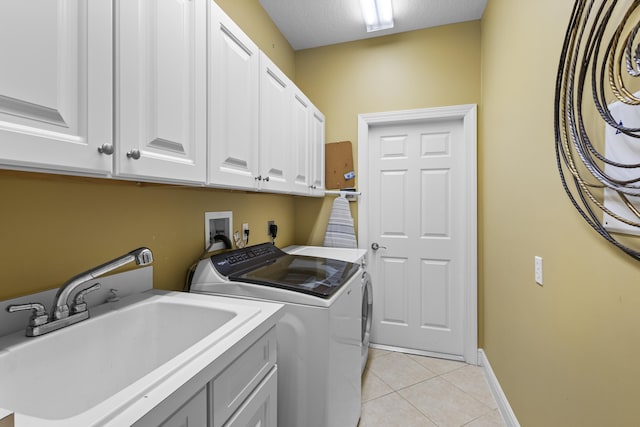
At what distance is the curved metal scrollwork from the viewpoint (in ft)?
2.48

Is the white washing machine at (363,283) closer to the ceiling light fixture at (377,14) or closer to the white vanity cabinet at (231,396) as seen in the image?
the white vanity cabinet at (231,396)

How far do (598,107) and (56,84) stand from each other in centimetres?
138

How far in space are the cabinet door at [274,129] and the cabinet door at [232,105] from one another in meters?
0.07

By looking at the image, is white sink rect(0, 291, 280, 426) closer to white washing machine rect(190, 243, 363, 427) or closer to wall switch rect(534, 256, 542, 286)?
white washing machine rect(190, 243, 363, 427)

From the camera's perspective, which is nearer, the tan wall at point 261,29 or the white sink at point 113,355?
the white sink at point 113,355

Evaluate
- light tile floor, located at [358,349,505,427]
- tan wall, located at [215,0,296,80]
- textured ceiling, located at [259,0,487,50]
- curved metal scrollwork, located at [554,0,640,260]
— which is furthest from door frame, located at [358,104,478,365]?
curved metal scrollwork, located at [554,0,640,260]

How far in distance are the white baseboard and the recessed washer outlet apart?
74.8 inches

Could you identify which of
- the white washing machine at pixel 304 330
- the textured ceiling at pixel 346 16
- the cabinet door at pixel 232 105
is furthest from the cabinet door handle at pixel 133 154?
the textured ceiling at pixel 346 16

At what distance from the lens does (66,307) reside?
87 cm

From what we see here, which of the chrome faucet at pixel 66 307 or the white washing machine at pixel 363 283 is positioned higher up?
the chrome faucet at pixel 66 307

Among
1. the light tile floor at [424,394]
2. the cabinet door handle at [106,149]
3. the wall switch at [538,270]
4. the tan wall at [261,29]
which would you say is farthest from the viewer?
the tan wall at [261,29]

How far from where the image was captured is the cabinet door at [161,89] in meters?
0.81

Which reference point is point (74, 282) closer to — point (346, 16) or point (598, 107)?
point (598, 107)

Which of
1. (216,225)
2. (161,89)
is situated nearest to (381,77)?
(216,225)
